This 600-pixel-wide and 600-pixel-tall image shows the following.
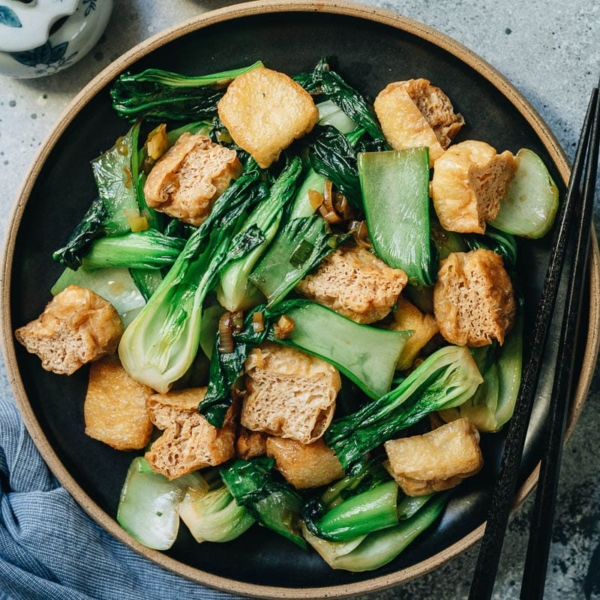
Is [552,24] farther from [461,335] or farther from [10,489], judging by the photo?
[10,489]

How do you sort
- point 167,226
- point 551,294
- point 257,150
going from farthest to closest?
point 167,226 < point 257,150 < point 551,294

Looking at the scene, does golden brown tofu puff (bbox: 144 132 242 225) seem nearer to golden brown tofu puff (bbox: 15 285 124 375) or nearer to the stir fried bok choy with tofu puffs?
the stir fried bok choy with tofu puffs

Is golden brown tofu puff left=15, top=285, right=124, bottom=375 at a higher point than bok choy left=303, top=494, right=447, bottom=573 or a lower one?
higher

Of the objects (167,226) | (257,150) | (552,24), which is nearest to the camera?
(257,150)

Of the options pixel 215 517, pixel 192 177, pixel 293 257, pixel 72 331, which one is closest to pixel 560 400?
pixel 293 257

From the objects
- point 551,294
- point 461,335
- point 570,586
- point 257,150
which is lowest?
point 570,586

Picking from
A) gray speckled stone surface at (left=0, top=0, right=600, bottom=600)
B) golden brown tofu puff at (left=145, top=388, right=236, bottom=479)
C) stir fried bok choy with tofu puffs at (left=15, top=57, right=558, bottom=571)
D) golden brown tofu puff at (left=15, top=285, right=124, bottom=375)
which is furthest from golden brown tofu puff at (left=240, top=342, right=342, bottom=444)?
gray speckled stone surface at (left=0, top=0, right=600, bottom=600)

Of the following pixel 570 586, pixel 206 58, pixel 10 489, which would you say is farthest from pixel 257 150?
pixel 570 586
